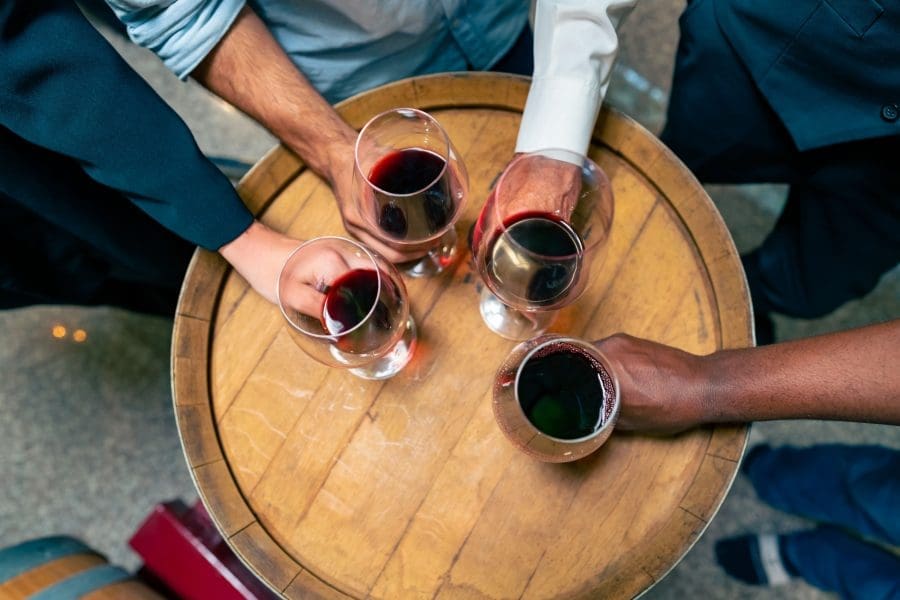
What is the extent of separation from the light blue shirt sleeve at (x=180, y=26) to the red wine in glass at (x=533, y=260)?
484 mm

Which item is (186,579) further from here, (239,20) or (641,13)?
(641,13)

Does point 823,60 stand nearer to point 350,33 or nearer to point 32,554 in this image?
point 350,33

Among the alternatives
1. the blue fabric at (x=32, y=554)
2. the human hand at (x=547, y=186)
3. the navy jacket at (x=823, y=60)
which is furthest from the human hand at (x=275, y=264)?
the navy jacket at (x=823, y=60)

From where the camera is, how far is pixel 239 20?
93 cm

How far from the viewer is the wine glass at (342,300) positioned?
2.50 ft

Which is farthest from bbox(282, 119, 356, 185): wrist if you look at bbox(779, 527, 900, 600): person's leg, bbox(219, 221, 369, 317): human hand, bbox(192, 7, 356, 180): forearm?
bbox(779, 527, 900, 600): person's leg

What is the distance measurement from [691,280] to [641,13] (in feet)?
4.15

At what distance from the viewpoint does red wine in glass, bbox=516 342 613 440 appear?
2.44 feet

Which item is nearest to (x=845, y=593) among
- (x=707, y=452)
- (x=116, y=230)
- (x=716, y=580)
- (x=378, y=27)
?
(x=716, y=580)

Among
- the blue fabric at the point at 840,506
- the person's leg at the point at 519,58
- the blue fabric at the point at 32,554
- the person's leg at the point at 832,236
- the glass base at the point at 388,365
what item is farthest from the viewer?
the blue fabric at the point at 840,506

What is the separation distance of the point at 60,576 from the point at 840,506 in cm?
149

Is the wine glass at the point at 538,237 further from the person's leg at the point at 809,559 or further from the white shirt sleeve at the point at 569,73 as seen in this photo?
the person's leg at the point at 809,559

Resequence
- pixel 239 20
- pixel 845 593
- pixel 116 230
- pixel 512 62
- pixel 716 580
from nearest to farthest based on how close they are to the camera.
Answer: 1. pixel 239 20
2. pixel 116 230
3. pixel 512 62
4. pixel 845 593
5. pixel 716 580

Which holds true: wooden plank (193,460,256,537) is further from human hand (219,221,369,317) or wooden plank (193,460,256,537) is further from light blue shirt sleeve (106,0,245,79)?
light blue shirt sleeve (106,0,245,79)
